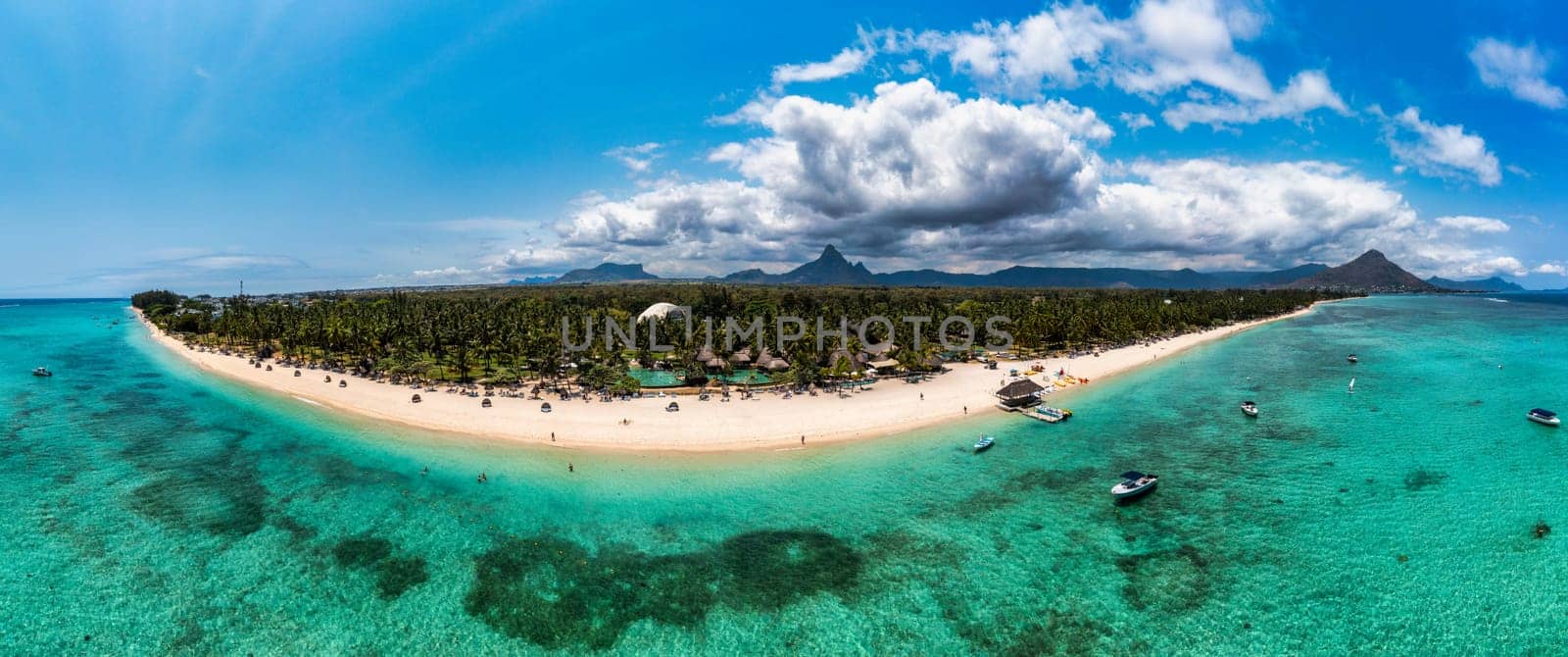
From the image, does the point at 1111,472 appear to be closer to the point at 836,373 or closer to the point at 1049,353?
the point at 836,373

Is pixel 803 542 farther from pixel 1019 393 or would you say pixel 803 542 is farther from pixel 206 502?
pixel 206 502

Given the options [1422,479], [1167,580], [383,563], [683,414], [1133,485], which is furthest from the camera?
[683,414]

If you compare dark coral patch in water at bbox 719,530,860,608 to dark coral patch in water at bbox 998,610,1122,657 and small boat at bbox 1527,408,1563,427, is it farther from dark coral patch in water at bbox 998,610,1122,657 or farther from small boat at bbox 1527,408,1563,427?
small boat at bbox 1527,408,1563,427

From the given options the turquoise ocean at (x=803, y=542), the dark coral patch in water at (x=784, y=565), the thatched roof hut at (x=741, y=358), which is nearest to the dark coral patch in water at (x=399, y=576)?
the turquoise ocean at (x=803, y=542)

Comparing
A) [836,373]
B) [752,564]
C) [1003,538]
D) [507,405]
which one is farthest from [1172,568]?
[507,405]

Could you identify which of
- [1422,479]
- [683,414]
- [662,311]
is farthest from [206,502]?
[662,311]

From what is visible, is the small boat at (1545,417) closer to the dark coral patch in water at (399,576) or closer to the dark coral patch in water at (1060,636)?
the dark coral patch in water at (1060,636)

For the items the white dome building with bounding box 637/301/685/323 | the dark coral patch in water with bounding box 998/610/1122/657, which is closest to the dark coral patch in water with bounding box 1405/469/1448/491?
the dark coral patch in water with bounding box 998/610/1122/657
